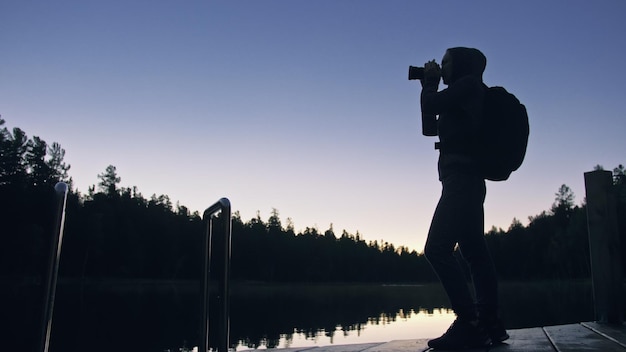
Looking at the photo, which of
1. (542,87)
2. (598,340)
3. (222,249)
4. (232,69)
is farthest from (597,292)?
(232,69)

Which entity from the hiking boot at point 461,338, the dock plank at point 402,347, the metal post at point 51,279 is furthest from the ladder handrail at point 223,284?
the hiking boot at point 461,338

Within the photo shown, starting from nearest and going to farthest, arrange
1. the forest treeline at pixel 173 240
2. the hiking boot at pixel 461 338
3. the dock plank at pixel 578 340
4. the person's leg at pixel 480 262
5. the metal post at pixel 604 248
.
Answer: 1. the dock plank at pixel 578 340
2. the hiking boot at pixel 461 338
3. the person's leg at pixel 480 262
4. the metal post at pixel 604 248
5. the forest treeline at pixel 173 240

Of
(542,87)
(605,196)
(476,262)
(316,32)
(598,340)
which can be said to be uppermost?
(316,32)

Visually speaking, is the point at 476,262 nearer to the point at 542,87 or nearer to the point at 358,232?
the point at 542,87

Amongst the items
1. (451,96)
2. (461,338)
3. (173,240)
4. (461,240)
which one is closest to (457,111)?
(451,96)

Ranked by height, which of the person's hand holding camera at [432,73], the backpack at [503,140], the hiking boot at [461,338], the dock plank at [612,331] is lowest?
the dock plank at [612,331]

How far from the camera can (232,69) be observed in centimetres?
2308

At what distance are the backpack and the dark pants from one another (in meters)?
0.12

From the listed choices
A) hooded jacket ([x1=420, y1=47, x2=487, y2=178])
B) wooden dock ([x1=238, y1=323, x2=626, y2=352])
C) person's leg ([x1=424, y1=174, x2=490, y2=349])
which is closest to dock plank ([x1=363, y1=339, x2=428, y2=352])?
wooden dock ([x1=238, y1=323, x2=626, y2=352])

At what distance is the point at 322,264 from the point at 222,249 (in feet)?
309

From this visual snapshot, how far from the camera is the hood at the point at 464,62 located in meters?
3.22

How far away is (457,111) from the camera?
305cm

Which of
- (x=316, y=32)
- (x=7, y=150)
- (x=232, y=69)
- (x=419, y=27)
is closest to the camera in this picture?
(x=419, y=27)

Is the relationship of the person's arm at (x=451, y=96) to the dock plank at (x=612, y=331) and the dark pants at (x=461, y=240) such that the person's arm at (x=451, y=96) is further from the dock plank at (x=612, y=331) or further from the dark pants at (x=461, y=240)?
the dock plank at (x=612, y=331)
